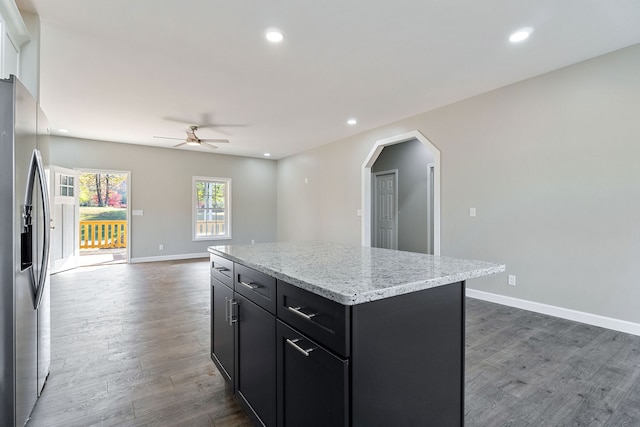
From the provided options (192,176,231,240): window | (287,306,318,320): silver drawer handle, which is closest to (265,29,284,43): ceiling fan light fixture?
(287,306,318,320): silver drawer handle

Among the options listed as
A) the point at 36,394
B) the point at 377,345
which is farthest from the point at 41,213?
the point at 377,345

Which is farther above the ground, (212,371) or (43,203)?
(43,203)

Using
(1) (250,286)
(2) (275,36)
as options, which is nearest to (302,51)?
(2) (275,36)

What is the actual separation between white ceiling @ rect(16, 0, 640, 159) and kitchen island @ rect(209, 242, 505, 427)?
6.50ft

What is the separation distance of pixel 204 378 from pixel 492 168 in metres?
3.79

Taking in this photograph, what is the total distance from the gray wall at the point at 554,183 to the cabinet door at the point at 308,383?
334cm

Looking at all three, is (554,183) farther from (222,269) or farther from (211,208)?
(211,208)

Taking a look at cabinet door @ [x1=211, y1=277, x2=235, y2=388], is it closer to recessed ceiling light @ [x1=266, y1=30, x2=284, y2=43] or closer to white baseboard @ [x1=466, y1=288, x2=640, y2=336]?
recessed ceiling light @ [x1=266, y1=30, x2=284, y2=43]

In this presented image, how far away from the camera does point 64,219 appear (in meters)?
5.76

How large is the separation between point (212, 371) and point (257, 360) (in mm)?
963

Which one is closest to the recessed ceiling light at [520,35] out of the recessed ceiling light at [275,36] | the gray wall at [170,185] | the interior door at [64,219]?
the recessed ceiling light at [275,36]

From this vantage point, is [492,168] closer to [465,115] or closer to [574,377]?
[465,115]

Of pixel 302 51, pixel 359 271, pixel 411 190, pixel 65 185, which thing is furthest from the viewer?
pixel 411 190

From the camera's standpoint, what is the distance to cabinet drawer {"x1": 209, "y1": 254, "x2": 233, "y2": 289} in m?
1.79
